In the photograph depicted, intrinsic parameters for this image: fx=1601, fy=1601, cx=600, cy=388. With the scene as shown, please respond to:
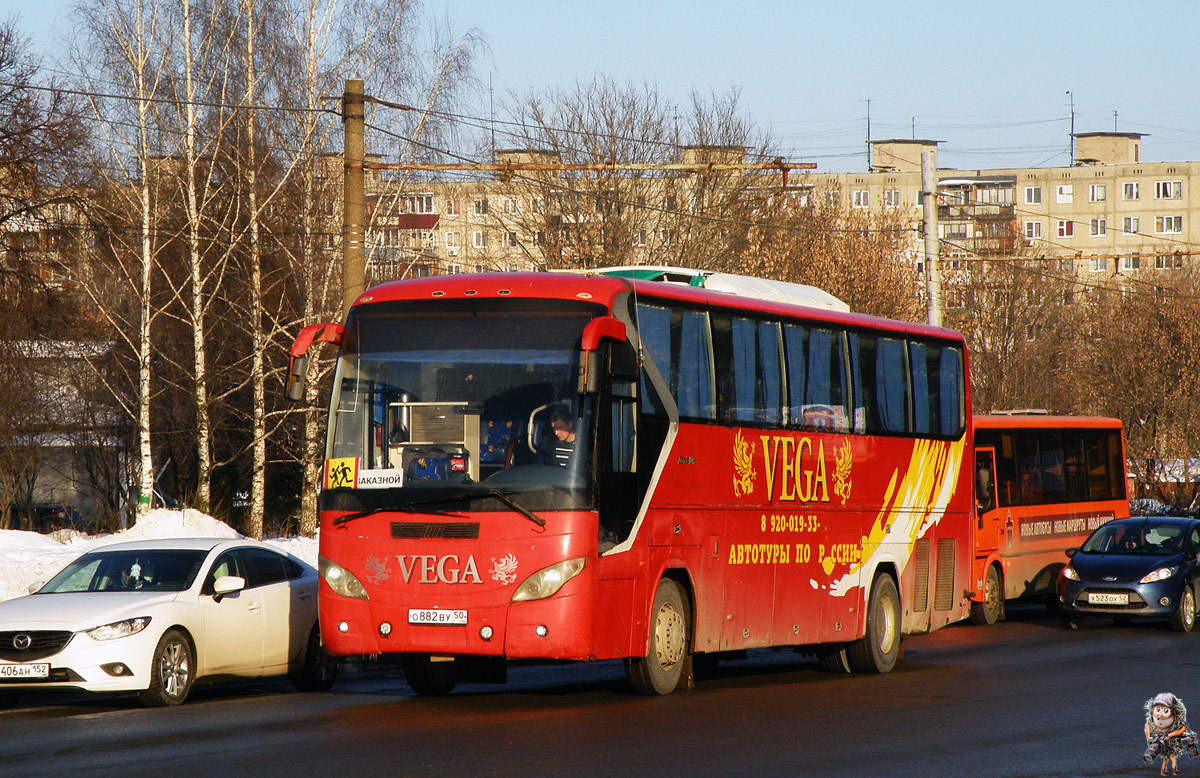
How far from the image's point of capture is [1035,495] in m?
26.8

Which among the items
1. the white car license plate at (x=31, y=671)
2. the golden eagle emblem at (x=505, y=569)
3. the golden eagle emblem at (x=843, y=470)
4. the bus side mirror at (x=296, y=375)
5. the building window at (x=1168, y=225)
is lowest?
the white car license plate at (x=31, y=671)

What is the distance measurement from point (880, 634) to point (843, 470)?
6.66 feet

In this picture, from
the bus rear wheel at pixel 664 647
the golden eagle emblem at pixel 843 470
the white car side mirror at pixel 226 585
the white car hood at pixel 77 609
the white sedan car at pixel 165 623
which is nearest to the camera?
the white sedan car at pixel 165 623

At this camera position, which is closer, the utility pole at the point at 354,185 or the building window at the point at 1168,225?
the utility pole at the point at 354,185

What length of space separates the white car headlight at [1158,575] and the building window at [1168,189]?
11590cm

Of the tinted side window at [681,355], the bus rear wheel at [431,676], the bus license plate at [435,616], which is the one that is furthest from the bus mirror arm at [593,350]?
the bus rear wheel at [431,676]

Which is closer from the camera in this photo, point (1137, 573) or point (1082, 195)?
point (1137, 573)

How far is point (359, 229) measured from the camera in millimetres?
21453

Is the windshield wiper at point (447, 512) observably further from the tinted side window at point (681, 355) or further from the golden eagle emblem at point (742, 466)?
the golden eagle emblem at point (742, 466)

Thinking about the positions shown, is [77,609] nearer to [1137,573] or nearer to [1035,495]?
[1137,573]

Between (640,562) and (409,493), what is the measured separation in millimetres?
1952

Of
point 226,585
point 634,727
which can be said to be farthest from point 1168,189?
point 634,727

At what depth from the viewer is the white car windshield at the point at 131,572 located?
47.3 feet

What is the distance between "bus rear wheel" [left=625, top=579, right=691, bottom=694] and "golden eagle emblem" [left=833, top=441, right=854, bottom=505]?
10.3 ft
